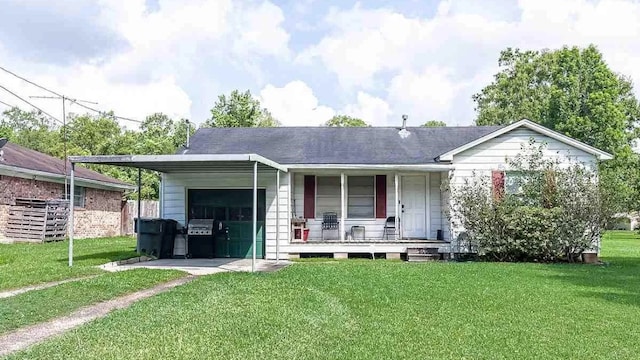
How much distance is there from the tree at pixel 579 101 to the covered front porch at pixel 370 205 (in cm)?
1761

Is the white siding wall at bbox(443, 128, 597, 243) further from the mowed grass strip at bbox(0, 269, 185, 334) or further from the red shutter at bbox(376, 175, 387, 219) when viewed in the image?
the mowed grass strip at bbox(0, 269, 185, 334)

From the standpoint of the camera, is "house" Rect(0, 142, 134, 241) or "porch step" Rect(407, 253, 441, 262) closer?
"porch step" Rect(407, 253, 441, 262)

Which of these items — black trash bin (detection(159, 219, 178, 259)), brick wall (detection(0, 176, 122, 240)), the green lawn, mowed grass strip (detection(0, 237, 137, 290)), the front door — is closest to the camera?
the green lawn

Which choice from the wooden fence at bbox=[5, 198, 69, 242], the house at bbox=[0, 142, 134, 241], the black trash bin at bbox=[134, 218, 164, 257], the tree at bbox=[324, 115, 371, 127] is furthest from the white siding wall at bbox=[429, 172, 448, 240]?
the tree at bbox=[324, 115, 371, 127]

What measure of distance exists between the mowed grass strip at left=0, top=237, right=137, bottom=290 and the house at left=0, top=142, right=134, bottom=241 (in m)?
2.22

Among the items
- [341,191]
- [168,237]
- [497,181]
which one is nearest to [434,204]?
[497,181]

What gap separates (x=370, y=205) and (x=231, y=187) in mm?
4020

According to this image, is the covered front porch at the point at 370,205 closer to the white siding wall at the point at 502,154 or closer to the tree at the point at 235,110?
the white siding wall at the point at 502,154

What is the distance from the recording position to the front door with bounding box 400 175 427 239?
16.8 metres

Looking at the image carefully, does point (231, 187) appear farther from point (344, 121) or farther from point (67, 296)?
point (344, 121)

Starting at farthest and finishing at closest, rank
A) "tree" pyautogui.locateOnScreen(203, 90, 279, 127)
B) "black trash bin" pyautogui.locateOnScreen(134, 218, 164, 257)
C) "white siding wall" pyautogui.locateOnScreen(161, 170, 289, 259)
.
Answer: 1. "tree" pyautogui.locateOnScreen(203, 90, 279, 127)
2. "white siding wall" pyautogui.locateOnScreen(161, 170, 289, 259)
3. "black trash bin" pyautogui.locateOnScreen(134, 218, 164, 257)

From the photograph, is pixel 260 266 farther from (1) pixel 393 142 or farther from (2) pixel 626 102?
(2) pixel 626 102

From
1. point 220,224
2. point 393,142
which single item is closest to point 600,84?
point 393,142

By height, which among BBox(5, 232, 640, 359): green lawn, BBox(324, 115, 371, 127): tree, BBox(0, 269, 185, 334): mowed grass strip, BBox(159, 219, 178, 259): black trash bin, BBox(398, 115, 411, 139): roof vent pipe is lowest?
BBox(5, 232, 640, 359): green lawn
